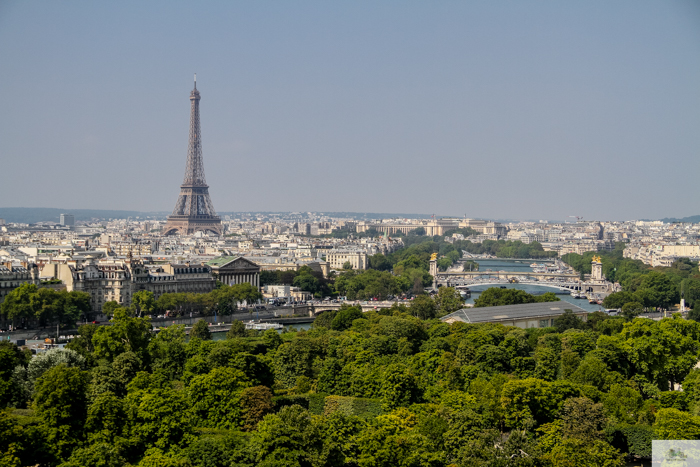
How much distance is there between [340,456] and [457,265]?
95.3m

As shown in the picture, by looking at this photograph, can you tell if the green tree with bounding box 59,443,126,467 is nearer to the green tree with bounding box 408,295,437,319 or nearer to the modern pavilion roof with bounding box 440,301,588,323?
the modern pavilion roof with bounding box 440,301,588,323

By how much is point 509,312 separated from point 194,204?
87430 mm

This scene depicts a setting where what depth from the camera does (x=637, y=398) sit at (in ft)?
88.0

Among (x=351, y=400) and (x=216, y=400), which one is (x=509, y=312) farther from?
(x=216, y=400)

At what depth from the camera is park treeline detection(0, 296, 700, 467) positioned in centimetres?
2045

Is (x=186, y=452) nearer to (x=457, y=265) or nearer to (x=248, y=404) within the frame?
(x=248, y=404)

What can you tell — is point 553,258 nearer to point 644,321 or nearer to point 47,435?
point 644,321

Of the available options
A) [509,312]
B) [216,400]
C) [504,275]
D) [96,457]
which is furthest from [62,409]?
[504,275]

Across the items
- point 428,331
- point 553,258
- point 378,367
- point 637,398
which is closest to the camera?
point 637,398

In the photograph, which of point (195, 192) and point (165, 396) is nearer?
point (165, 396)

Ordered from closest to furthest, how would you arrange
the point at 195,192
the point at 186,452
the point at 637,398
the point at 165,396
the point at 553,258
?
the point at 186,452 < the point at 165,396 < the point at 637,398 < the point at 195,192 < the point at 553,258

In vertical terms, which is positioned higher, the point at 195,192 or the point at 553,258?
the point at 195,192

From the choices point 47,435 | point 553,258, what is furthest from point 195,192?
point 47,435

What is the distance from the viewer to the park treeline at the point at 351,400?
20.5 m
